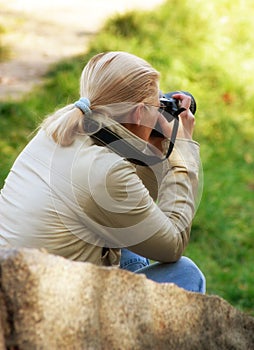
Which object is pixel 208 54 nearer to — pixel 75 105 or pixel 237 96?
pixel 237 96

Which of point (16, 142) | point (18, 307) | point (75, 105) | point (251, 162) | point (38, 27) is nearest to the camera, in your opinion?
point (18, 307)

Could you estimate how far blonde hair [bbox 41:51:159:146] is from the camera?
2.64 m

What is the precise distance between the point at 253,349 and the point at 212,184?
129 inches

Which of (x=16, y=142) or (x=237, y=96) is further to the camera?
(x=237, y=96)

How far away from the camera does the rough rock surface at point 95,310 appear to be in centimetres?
187

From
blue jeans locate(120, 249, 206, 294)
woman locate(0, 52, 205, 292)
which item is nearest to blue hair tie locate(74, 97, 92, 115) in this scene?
woman locate(0, 52, 205, 292)

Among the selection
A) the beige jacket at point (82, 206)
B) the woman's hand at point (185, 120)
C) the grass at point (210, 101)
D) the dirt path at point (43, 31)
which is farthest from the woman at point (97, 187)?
the dirt path at point (43, 31)

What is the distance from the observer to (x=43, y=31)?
7.17 metres

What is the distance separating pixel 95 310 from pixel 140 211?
0.65 metres

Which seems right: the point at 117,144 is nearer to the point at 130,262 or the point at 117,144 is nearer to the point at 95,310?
the point at 130,262

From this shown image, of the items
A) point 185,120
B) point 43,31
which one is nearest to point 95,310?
point 185,120

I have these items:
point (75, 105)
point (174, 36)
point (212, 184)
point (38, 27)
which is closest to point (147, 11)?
point (174, 36)

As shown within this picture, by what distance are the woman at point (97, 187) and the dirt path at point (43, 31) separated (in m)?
3.33

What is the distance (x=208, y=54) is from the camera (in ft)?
22.5
